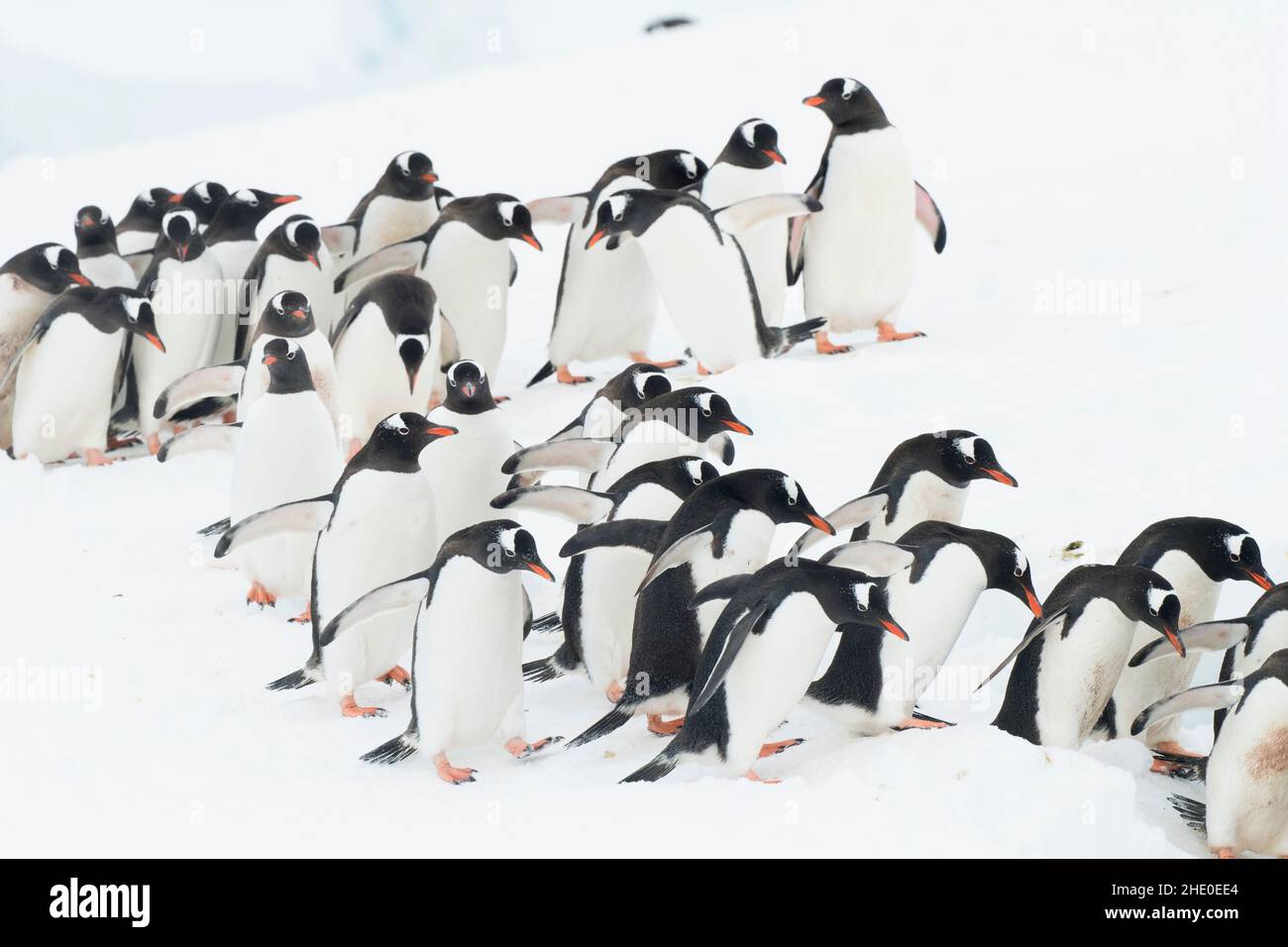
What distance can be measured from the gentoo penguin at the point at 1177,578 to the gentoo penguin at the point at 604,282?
100 inches

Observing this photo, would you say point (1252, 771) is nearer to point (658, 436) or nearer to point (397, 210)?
point (658, 436)

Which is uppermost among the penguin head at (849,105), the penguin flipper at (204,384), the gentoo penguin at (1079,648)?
the penguin head at (849,105)

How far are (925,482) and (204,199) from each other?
12.8 feet

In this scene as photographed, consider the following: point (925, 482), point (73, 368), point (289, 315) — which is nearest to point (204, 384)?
point (289, 315)

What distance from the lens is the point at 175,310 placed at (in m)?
5.49

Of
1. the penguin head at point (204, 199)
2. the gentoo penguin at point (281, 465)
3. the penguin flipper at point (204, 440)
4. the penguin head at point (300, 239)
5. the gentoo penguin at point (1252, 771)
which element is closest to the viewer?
the gentoo penguin at point (1252, 771)

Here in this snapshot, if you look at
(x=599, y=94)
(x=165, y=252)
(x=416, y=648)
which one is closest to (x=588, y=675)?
(x=416, y=648)

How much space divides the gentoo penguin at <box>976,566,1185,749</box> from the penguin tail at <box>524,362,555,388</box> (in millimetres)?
3005

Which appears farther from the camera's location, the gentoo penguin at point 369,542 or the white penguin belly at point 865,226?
the white penguin belly at point 865,226

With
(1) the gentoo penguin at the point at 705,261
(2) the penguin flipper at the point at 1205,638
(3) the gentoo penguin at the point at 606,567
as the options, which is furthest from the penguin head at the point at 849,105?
(2) the penguin flipper at the point at 1205,638

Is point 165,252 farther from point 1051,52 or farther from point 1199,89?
point 1051,52

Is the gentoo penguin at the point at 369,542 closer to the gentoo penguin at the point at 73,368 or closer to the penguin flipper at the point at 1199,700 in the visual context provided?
the penguin flipper at the point at 1199,700

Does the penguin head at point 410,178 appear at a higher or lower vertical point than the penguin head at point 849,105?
lower

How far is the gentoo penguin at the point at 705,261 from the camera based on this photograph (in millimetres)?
5117
